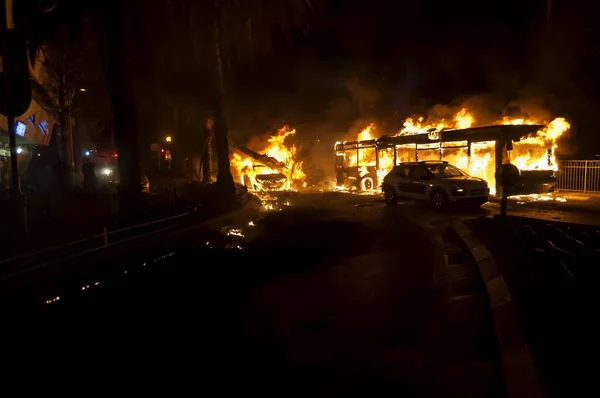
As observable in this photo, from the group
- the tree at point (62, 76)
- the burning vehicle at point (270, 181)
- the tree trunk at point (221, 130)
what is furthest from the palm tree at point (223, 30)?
the burning vehicle at point (270, 181)

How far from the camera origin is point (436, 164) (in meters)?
18.6

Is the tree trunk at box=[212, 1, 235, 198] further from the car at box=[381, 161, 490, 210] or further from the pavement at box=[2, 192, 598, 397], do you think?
the pavement at box=[2, 192, 598, 397]

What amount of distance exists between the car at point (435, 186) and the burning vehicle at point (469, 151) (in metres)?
3.29

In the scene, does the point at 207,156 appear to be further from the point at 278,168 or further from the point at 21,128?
the point at 21,128

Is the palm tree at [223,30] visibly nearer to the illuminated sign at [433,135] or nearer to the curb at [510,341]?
the illuminated sign at [433,135]

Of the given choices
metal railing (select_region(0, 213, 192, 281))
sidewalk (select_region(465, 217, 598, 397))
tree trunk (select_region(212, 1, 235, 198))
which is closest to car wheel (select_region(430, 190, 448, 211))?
sidewalk (select_region(465, 217, 598, 397))

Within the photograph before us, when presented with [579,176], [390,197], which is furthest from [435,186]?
[579,176]

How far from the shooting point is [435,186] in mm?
17750

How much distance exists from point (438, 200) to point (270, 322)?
42.3 ft

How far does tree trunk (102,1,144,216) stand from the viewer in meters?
13.8

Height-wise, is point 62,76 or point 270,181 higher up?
point 62,76

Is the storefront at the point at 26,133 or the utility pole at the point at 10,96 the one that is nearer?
the utility pole at the point at 10,96

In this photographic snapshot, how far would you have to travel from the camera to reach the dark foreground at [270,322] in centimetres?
443

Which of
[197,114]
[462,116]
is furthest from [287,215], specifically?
[197,114]
